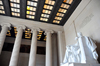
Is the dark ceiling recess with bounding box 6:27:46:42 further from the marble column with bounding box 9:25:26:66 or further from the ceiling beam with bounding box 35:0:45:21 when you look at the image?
the ceiling beam with bounding box 35:0:45:21

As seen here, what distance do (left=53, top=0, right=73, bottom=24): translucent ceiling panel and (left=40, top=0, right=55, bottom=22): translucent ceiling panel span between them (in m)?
1.22

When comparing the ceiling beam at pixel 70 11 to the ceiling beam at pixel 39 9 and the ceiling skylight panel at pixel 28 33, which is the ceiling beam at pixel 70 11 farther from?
the ceiling skylight panel at pixel 28 33

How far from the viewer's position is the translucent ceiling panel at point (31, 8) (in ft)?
34.3

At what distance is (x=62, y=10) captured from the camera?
1156cm

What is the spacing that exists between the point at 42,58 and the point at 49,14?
869 cm

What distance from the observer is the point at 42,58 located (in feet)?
53.6

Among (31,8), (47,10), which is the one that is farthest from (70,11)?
(31,8)

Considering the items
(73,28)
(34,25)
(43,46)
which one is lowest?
(43,46)

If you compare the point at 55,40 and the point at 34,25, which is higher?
the point at 34,25

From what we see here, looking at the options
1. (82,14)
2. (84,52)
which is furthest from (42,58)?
(84,52)

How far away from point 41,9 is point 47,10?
0.86 metres

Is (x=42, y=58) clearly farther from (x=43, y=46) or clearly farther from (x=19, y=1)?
(x=19, y=1)

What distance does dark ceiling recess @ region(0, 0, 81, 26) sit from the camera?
1035 cm

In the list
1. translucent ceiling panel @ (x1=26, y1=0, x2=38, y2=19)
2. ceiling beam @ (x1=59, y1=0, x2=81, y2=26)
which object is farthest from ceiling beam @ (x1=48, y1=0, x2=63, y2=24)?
translucent ceiling panel @ (x1=26, y1=0, x2=38, y2=19)
